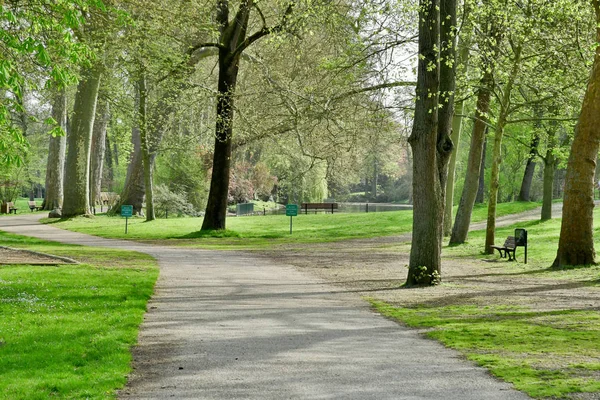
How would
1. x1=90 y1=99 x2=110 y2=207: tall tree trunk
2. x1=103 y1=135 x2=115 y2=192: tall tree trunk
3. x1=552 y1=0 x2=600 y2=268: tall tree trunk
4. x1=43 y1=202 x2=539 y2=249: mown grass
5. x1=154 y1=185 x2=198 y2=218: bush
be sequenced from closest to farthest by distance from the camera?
x1=552 y1=0 x2=600 y2=268: tall tree trunk, x1=43 y1=202 x2=539 y2=249: mown grass, x1=154 y1=185 x2=198 y2=218: bush, x1=90 y1=99 x2=110 y2=207: tall tree trunk, x1=103 y1=135 x2=115 y2=192: tall tree trunk

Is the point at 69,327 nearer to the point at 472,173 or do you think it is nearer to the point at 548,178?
the point at 472,173

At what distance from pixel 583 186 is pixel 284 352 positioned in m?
11.6

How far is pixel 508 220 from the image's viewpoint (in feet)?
121

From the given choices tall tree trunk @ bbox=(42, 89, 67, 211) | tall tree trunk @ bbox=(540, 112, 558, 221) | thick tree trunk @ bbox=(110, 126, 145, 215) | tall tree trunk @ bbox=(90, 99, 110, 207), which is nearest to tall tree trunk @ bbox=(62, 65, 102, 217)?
thick tree trunk @ bbox=(110, 126, 145, 215)

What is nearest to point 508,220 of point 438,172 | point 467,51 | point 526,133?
point 526,133

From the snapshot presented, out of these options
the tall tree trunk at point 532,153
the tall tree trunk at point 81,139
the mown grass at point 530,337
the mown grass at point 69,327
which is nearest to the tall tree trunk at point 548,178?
the tall tree trunk at point 532,153

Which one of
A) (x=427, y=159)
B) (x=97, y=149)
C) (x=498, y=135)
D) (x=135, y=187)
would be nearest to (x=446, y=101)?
(x=427, y=159)

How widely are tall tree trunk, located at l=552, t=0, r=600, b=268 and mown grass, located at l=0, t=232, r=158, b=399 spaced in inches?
394

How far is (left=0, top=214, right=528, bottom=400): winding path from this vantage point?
633cm

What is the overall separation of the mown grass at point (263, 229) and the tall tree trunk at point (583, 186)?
435 inches

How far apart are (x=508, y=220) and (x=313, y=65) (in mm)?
16237

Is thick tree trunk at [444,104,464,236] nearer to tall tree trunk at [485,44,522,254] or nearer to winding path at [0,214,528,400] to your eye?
tall tree trunk at [485,44,522,254]

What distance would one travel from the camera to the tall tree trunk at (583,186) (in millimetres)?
16797

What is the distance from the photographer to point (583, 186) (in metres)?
17.0
